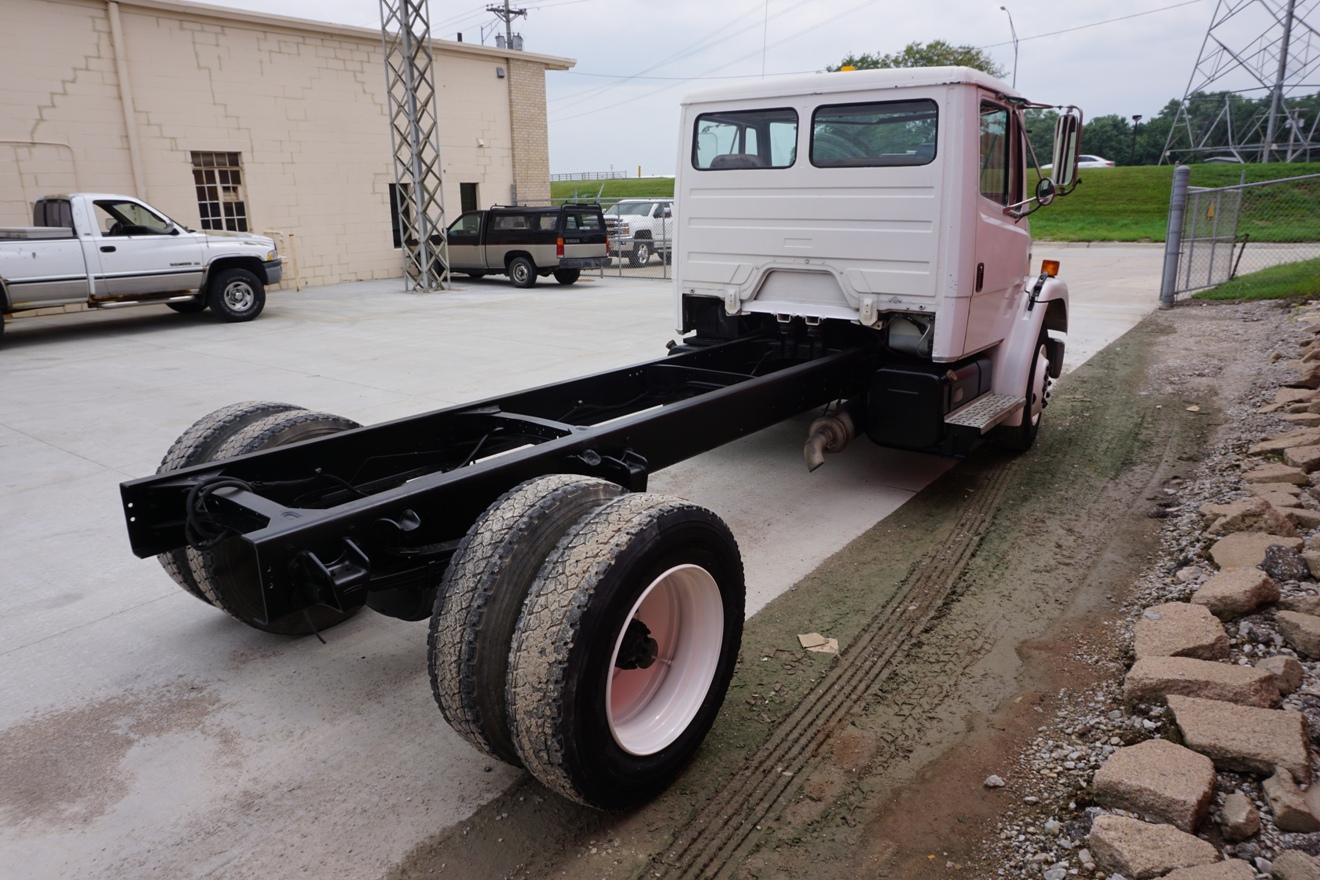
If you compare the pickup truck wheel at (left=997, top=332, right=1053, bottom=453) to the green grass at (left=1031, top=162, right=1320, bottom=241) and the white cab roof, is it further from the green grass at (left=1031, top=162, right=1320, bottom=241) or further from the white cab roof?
the green grass at (left=1031, top=162, right=1320, bottom=241)

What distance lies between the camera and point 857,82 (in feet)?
18.5

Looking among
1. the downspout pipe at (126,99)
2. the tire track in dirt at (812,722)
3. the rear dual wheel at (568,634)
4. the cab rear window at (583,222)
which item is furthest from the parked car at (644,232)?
the rear dual wheel at (568,634)

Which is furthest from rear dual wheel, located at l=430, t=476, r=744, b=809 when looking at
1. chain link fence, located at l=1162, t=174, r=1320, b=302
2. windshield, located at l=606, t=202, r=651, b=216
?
windshield, located at l=606, t=202, r=651, b=216

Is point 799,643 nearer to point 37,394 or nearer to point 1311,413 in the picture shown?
point 1311,413

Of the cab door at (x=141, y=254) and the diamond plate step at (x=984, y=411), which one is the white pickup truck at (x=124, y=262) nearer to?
the cab door at (x=141, y=254)

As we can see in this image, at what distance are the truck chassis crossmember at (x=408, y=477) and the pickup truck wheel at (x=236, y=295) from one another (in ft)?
36.7

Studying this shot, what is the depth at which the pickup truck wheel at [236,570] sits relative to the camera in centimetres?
364

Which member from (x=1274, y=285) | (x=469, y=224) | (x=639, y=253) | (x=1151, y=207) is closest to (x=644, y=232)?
(x=639, y=253)

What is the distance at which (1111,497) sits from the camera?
5.92m

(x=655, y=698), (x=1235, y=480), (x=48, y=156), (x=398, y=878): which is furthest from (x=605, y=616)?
(x=48, y=156)

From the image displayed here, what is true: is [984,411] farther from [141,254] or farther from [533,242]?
[533,242]

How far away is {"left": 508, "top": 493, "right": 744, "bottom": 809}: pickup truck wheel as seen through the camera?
2.56 m

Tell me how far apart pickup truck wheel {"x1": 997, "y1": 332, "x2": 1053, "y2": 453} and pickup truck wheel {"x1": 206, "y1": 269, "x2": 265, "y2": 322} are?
1223 cm

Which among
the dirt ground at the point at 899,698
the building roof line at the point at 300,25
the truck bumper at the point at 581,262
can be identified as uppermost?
the building roof line at the point at 300,25
